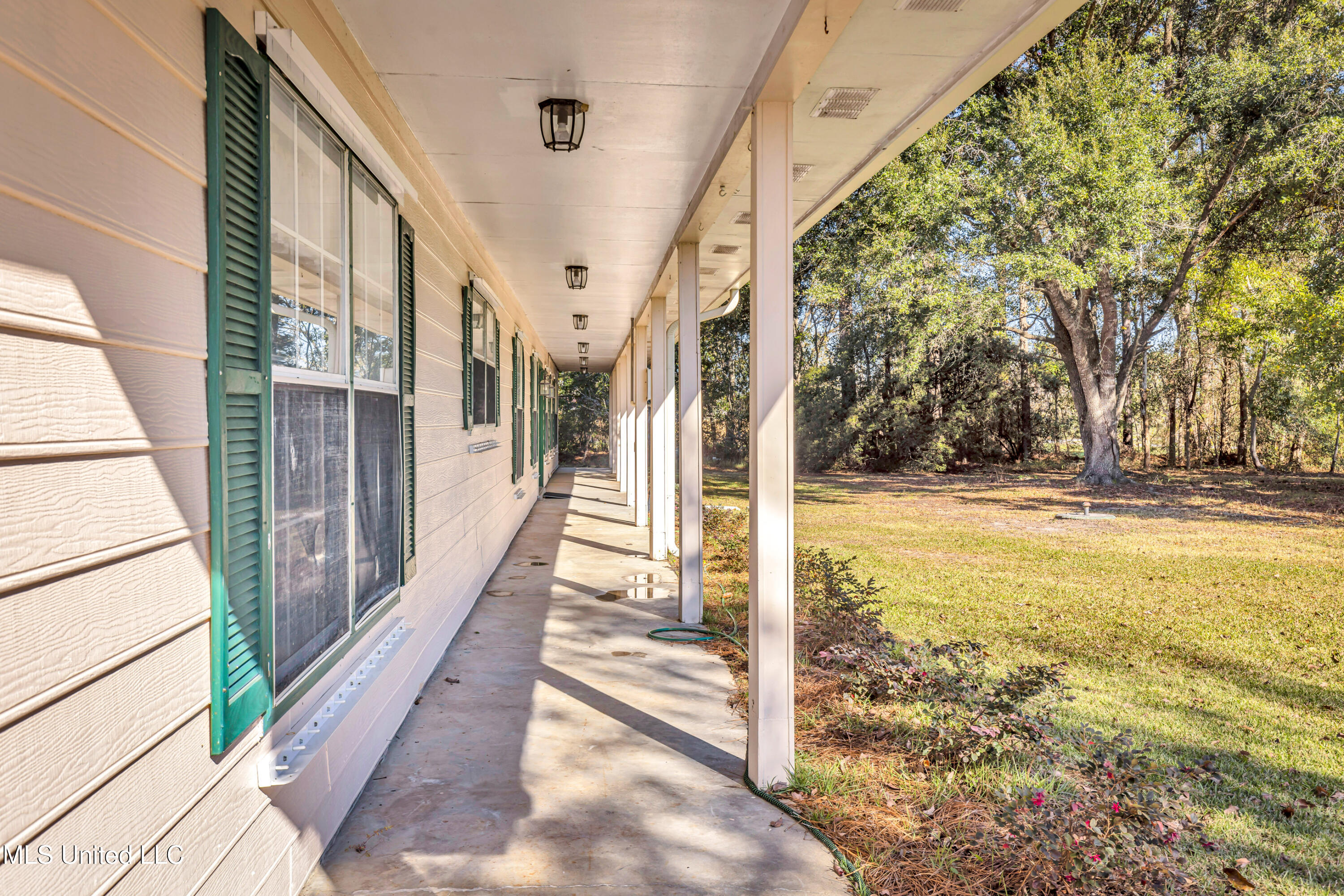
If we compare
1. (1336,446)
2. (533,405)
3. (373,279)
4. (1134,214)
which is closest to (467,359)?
(373,279)

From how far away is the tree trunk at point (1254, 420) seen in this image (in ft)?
59.6

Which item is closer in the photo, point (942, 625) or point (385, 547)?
point (385, 547)

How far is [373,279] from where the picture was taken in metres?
2.72

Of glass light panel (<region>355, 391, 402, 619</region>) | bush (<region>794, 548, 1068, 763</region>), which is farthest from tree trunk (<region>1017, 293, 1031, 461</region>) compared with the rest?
glass light panel (<region>355, 391, 402, 619</region>)

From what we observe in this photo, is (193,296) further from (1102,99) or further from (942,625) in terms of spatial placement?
(1102,99)

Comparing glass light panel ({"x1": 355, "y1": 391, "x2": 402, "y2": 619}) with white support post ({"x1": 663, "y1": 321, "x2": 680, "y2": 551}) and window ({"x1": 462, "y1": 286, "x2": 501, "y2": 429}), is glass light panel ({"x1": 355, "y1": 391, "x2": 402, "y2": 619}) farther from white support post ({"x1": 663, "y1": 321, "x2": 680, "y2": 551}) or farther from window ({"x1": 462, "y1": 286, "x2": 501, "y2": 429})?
white support post ({"x1": 663, "y1": 321, "x2": 680, "y2": 551})

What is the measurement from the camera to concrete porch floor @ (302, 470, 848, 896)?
2182 millimetres

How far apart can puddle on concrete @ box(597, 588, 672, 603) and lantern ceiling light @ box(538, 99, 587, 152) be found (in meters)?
3.48

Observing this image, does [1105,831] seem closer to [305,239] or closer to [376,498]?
[376,498]

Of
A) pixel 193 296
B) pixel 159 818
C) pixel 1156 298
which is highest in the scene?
pixel 1156 298

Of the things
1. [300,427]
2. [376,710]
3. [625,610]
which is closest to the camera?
[300,427]

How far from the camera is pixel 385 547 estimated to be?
114 inches

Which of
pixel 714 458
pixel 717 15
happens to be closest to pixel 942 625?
pixel 717 15

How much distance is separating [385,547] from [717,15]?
211 centimetres
